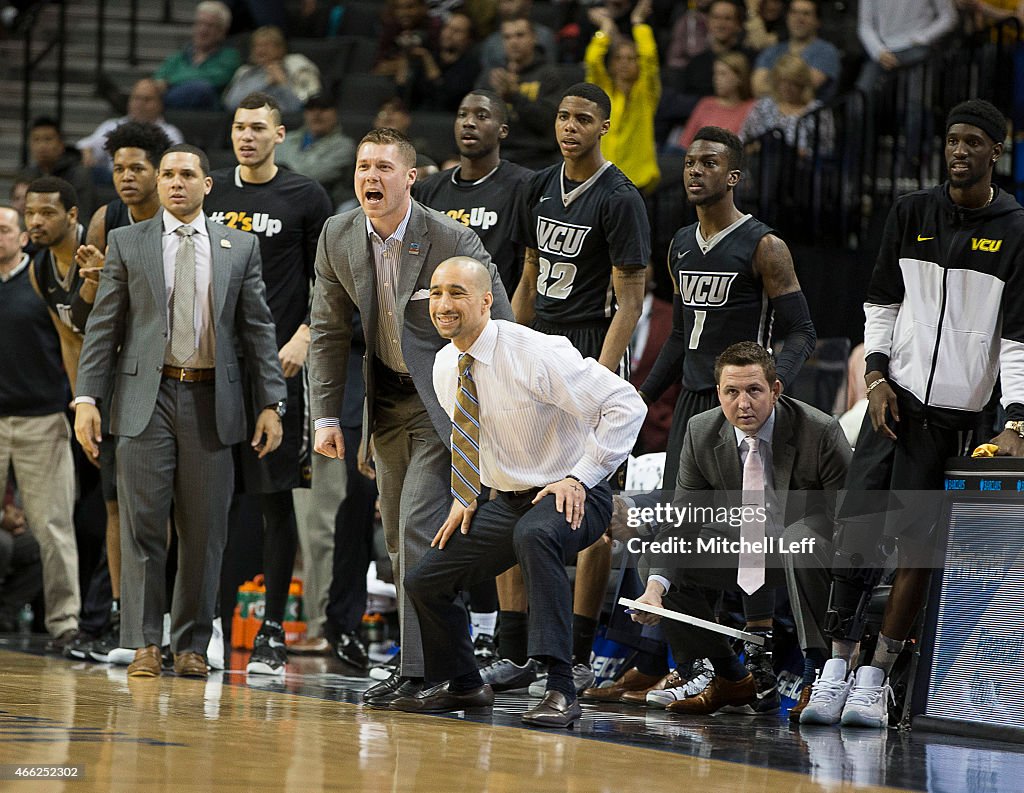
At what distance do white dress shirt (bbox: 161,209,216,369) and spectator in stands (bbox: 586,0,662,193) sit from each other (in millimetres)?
3951

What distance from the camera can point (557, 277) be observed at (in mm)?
5984

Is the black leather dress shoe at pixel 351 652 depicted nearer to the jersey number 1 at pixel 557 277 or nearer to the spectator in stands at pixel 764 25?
Result: the jersey number 1 at pixel 557 277

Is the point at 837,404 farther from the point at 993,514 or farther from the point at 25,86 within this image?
the point at 25,86

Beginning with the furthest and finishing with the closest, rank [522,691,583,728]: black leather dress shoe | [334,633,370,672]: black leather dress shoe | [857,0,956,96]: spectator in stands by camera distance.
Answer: [857,0,956,96]: spectator in stands
[334,633,370,672]: black leather dress shoe
[522,691,583,728]: black leather dress shoe

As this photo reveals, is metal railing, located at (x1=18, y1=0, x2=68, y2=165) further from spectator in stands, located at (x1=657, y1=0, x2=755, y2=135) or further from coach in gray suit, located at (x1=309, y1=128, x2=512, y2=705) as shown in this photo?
coach in gray suit, located at (x1=309, y1=128, x2=512, y2=705)

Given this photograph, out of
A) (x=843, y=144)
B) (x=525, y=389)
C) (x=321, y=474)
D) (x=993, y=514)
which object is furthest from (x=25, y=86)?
(x=993, y=514)

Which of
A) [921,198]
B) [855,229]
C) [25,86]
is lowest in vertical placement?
[921,198]

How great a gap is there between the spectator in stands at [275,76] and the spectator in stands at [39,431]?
3.73m

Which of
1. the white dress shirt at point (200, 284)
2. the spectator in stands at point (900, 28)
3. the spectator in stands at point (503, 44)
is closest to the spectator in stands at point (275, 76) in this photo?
the spectator in stands at point (503, 44)

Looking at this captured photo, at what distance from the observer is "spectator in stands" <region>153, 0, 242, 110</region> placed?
1178 cm

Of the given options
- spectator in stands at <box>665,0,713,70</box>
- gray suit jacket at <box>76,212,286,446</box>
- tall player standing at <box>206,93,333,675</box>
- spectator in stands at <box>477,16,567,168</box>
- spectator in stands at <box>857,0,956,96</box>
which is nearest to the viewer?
gray suit jacket at <box>76,212,286,446</box>

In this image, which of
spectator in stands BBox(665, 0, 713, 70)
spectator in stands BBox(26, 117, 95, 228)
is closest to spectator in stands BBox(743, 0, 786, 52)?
spectator in stands BBox(665, 0, 713, 70)

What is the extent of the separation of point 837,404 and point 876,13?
2.97 m

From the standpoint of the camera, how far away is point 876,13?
9.86m
